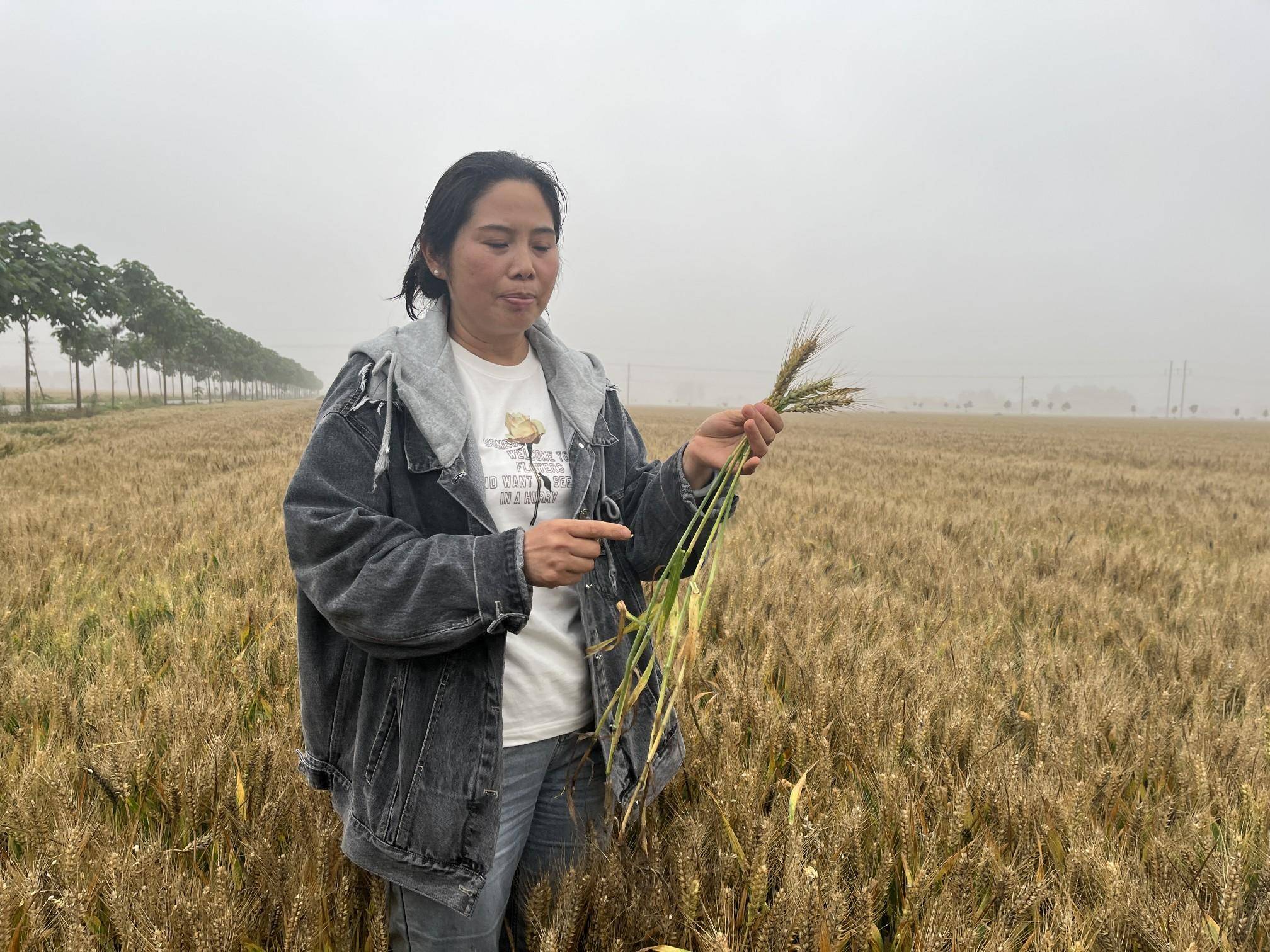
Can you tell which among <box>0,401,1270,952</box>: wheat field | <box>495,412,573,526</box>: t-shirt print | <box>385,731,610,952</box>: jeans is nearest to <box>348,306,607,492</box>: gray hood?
<box>495,412,573,526</box>: t-shirt print

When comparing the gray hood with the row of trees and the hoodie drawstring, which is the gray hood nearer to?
the hoodie drawstring

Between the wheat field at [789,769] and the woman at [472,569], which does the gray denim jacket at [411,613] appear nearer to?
the woman at [472,569]

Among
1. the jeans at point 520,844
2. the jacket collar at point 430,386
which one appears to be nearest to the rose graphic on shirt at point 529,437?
the jacket collar at point 430,386

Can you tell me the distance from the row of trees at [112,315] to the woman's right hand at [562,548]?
24.7 m

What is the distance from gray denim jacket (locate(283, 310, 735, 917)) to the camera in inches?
46.5

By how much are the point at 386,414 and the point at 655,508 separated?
0.63 m

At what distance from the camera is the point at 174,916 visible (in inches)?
48.2

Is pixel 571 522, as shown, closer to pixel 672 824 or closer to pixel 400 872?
pixel 400 872

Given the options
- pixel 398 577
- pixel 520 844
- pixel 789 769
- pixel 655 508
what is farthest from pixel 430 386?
pixel 789 769

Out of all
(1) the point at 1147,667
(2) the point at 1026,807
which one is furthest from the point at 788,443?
(2) the point at 1026,807

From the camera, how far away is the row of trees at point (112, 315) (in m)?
21.9

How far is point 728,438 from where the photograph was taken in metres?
1.49

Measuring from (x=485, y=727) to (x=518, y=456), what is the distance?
1.81ft

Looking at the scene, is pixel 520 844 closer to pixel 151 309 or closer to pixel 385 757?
pixel 385 757
